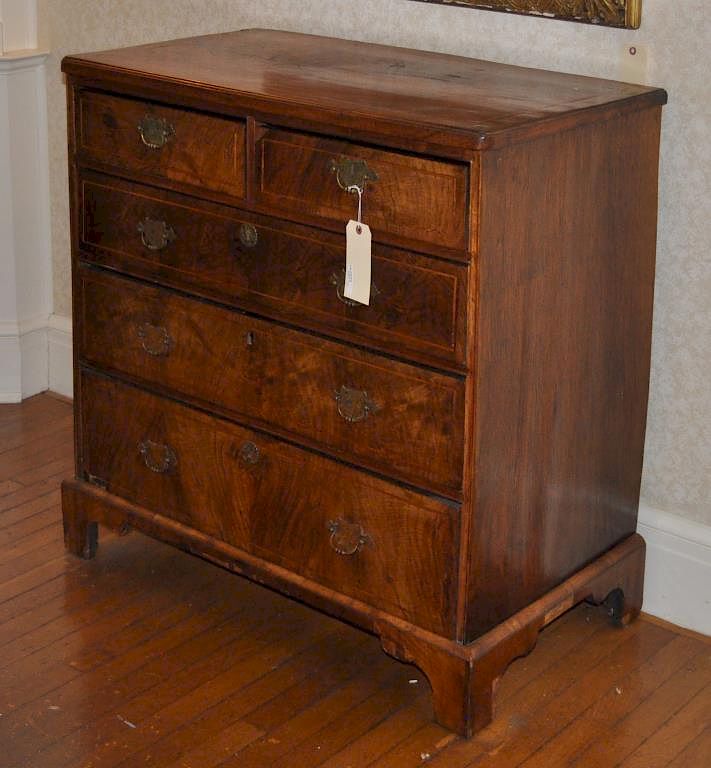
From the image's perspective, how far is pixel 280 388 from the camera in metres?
2.55

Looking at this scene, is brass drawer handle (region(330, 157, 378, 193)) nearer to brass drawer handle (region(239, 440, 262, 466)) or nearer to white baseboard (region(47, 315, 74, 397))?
brass drawer handle (region(239, 440, 262, 466))

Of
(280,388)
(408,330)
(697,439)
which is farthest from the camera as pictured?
(697,439)

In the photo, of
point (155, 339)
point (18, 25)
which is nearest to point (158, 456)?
point (155, 339)

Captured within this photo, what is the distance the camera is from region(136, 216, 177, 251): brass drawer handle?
264cm

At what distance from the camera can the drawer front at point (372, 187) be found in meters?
2.21

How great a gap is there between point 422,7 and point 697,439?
40.0 inches

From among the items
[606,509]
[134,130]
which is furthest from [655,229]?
[134,130]

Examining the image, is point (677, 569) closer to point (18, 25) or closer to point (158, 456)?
point (158, 456)

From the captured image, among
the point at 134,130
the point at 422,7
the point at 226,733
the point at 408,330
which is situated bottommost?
the point at 226,733

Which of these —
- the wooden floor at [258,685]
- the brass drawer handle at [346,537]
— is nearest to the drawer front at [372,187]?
the brass drawer handle at [346,537]

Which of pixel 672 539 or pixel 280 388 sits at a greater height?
pixel 280 388

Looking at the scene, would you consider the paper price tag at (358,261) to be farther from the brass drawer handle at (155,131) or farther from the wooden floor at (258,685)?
the wooden floor at (258,685)

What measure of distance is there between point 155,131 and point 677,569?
4.29 feet

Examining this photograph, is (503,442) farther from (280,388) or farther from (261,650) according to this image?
(261,650)
